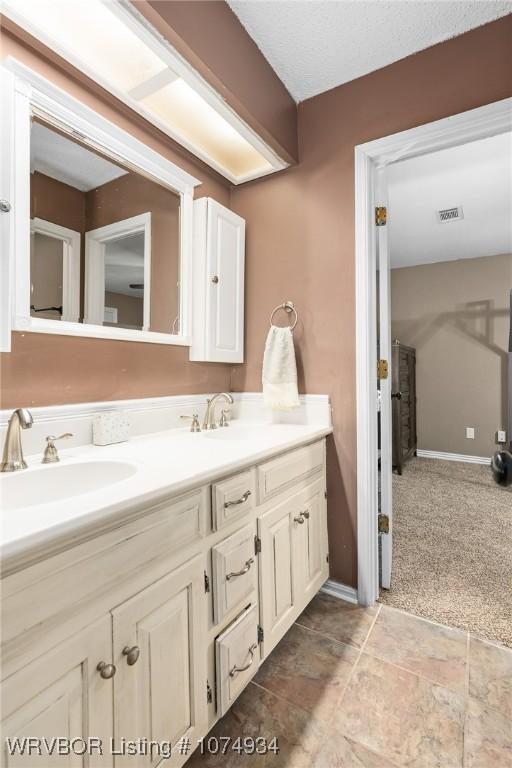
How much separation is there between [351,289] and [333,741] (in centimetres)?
160

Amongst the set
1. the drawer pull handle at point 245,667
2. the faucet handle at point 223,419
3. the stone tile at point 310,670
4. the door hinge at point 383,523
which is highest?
the faucet handle at point 223,419

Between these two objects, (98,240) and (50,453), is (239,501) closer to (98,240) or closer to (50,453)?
(50,453)

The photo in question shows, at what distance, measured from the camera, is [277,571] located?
1267mm

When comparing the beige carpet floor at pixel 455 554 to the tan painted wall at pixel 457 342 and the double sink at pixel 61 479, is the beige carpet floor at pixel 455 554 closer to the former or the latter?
the tan painted wall at pixel 457 342

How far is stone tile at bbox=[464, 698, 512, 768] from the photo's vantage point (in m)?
0.98

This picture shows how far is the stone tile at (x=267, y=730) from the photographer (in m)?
0.98

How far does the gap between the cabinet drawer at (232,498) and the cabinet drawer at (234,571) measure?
0.06m

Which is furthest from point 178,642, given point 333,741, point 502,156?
point 502,156

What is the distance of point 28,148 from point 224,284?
36.0 inches

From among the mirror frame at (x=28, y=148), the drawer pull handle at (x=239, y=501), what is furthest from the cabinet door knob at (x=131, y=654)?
the mirror frame at (x=28, y=148)

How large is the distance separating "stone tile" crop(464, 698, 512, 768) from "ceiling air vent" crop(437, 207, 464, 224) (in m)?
3.16

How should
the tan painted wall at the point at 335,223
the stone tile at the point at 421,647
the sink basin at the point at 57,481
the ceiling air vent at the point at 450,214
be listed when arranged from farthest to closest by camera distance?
the ceiling air vent at the point at 450,214, the tan painted wall at the point at 335,223, the stone tile at the point at 421,647, the sink basin at the point at 57,481

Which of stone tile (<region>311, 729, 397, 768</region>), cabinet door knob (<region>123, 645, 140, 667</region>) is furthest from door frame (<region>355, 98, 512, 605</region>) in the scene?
cabinet door knob (<region>123, 645, 140, 667</region>)

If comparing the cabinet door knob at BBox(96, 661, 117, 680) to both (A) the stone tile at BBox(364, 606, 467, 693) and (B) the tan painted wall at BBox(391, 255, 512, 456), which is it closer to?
(A) the stone tile at BBox(364, 606, 467, 693)
